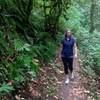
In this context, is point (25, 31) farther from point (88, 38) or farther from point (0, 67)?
point (88, 38)

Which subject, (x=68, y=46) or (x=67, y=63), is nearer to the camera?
(x=68, y=46)

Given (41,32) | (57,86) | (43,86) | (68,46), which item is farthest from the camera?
(41,32)

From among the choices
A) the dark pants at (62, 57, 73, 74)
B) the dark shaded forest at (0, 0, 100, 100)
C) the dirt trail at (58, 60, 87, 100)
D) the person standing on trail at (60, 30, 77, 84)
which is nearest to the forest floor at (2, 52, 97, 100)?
the dirt trail at (58, 60, 87, 100)

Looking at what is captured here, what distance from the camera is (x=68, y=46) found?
36.0ft

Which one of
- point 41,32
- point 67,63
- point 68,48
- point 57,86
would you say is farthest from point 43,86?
point 41,32

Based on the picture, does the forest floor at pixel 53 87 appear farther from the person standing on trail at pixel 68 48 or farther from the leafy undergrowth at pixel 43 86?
the person standing on trail at pixel 68 48

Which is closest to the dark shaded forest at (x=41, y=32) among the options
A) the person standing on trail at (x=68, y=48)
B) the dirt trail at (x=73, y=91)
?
the dirt trail at (x=73, y=91)

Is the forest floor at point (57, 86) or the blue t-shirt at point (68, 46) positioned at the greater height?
the blue t-shirt at point (68, 46)

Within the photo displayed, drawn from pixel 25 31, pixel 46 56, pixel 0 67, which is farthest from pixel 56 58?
pixel 0 67

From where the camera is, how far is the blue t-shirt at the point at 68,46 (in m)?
10.9

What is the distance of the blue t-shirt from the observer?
430 inches

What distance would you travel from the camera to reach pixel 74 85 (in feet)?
37.9

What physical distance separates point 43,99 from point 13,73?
8.21 ft

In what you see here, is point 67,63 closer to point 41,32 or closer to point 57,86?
point 57,86
